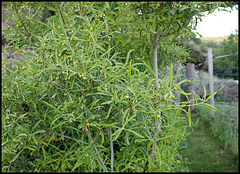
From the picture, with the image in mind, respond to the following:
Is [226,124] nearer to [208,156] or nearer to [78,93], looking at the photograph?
[208,156]

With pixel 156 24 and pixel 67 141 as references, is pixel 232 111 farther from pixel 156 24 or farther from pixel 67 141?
pixel 67 141

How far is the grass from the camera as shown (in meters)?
3.02

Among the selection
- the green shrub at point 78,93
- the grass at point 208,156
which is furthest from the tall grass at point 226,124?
the green shrub at point 78,93

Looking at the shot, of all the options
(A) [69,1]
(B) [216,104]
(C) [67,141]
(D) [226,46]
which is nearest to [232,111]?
(B) [216,104]

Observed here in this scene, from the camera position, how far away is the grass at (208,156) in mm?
3016

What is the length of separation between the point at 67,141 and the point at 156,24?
119 cm

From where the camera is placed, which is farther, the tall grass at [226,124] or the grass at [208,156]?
the tall grass at [226,124]

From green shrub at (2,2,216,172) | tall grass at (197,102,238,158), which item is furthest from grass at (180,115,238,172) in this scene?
green shrub at (2,2,216,172)

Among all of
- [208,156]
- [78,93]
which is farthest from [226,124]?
[78,93]

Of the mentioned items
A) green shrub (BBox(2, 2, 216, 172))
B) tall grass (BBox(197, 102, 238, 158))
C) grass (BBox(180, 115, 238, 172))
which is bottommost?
grass (BBox(180, 115, 238, 172))


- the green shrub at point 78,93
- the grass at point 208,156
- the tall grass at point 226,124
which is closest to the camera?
the green shrub at point 78,93

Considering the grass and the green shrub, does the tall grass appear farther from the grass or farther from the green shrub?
the green shrub

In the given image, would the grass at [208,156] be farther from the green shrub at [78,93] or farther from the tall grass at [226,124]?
the green shrub at [78,93]

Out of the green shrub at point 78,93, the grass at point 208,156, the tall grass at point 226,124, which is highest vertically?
the green shrub at point 78,93
